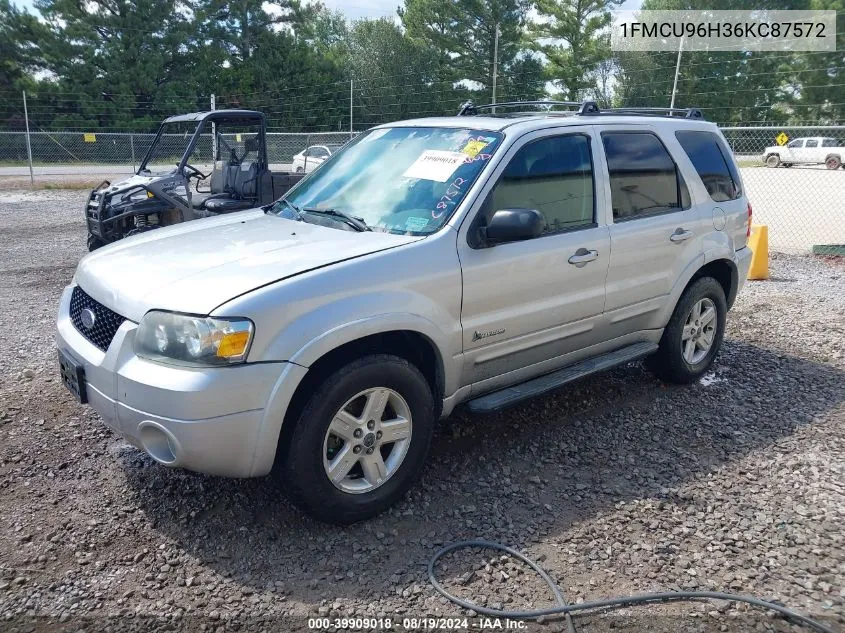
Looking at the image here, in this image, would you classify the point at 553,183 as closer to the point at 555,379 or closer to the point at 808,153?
the point at 555,379

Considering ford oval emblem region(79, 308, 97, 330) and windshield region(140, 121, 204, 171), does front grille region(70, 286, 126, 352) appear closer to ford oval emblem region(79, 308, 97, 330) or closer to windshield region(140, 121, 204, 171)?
ford oval emblem region(79, 308, 97, 330)

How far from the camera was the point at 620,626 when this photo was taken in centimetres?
267

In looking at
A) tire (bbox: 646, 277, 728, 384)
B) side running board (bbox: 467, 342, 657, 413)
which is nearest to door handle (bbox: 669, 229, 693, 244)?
tire (bbox: 646, 277, 728, 384)

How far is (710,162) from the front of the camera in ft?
16.6

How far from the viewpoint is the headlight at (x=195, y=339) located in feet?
9.18

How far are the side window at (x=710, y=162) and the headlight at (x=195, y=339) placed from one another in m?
3.55

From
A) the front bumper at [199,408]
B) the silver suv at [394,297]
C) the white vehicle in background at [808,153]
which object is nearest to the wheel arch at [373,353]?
the silver suv at [394,297]

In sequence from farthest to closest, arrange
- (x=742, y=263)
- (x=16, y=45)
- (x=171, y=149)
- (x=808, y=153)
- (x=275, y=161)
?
(x=16, y=45) → (x=808, y=153) → (x=275, y=161) → (x=171, y=149) → (x=742, y=263)

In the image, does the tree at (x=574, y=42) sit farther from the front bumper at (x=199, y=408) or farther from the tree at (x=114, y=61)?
the front bumper at (x=199, y=408)

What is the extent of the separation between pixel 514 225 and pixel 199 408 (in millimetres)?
1700

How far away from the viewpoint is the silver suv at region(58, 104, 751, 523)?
287cm

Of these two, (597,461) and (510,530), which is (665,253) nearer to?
(597,461)

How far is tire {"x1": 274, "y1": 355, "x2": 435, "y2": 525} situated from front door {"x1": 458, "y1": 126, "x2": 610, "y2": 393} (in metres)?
0.44

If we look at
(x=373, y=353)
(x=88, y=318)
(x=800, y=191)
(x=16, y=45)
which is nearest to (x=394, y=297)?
(x=373, y=353)
